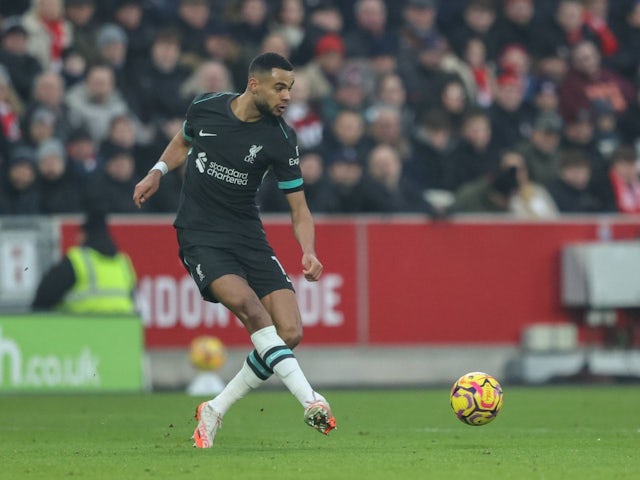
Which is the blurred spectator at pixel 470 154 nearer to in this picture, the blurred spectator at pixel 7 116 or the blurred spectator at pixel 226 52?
the blurred spectator at pixel 226 52

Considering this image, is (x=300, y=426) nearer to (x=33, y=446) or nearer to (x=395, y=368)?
(x=33, y=446)

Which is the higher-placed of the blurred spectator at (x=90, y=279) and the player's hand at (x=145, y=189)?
the player's hand at (x=145, y=189)

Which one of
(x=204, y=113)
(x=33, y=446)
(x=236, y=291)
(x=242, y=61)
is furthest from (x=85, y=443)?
(x=242, y=61)

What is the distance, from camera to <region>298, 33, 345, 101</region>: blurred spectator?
19266 millimetres

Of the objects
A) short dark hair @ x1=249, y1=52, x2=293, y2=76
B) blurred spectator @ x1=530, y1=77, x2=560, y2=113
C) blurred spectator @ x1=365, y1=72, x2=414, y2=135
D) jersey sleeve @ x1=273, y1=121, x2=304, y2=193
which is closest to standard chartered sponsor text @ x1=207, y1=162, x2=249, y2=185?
jersey sleeve @ x1=273, y1=121, x2=304, y2=193

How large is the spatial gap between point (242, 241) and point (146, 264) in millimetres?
7114

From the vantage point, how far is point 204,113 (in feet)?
33.3

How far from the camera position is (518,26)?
72.8 ft

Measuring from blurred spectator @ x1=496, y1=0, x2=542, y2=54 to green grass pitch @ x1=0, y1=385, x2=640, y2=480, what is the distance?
7425 mm

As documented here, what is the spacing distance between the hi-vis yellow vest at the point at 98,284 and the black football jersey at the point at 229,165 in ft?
18.2

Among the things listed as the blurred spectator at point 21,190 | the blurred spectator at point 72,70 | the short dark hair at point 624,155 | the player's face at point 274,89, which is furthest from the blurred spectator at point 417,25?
the player's face at point 274,89

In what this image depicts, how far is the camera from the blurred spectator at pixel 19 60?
1717cm

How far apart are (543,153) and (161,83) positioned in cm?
516

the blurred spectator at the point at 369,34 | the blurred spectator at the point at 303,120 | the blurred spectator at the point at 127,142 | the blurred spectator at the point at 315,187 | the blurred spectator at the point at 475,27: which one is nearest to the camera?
the blurred spectator at the point at 127,142
